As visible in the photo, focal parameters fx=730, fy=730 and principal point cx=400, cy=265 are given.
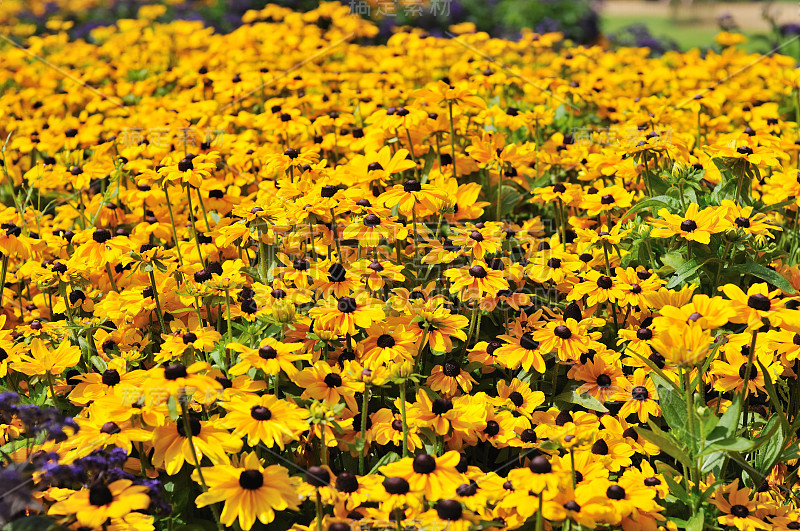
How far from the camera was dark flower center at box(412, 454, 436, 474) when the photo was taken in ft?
5.32

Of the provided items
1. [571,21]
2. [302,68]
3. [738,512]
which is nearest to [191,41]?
[302,68]

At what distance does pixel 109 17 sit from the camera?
9.62 m

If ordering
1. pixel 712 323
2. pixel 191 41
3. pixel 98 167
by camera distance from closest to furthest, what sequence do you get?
pixel 712 323
pixel 98 167
pixel 191 41

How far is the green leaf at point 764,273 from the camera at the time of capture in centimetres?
218

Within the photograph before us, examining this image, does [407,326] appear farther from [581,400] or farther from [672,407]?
[672,407]

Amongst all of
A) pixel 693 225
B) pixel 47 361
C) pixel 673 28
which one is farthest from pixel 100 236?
pixel 673 28

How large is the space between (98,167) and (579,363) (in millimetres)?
2133

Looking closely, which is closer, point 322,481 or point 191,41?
point 322,481

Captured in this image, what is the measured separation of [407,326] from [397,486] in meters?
0.65

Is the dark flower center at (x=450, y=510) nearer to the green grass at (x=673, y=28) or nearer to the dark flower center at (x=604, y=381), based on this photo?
the dark flower center at (x=604, y=381)

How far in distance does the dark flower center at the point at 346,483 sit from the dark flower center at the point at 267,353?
356 millimetres

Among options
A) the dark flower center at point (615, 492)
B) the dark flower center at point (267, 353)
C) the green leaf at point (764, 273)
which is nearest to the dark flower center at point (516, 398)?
the dark flower center at point (615, 492)

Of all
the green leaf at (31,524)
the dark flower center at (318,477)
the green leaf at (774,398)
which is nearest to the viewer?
the green leaf at (31,524)

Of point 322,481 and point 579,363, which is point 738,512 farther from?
point 322,481
